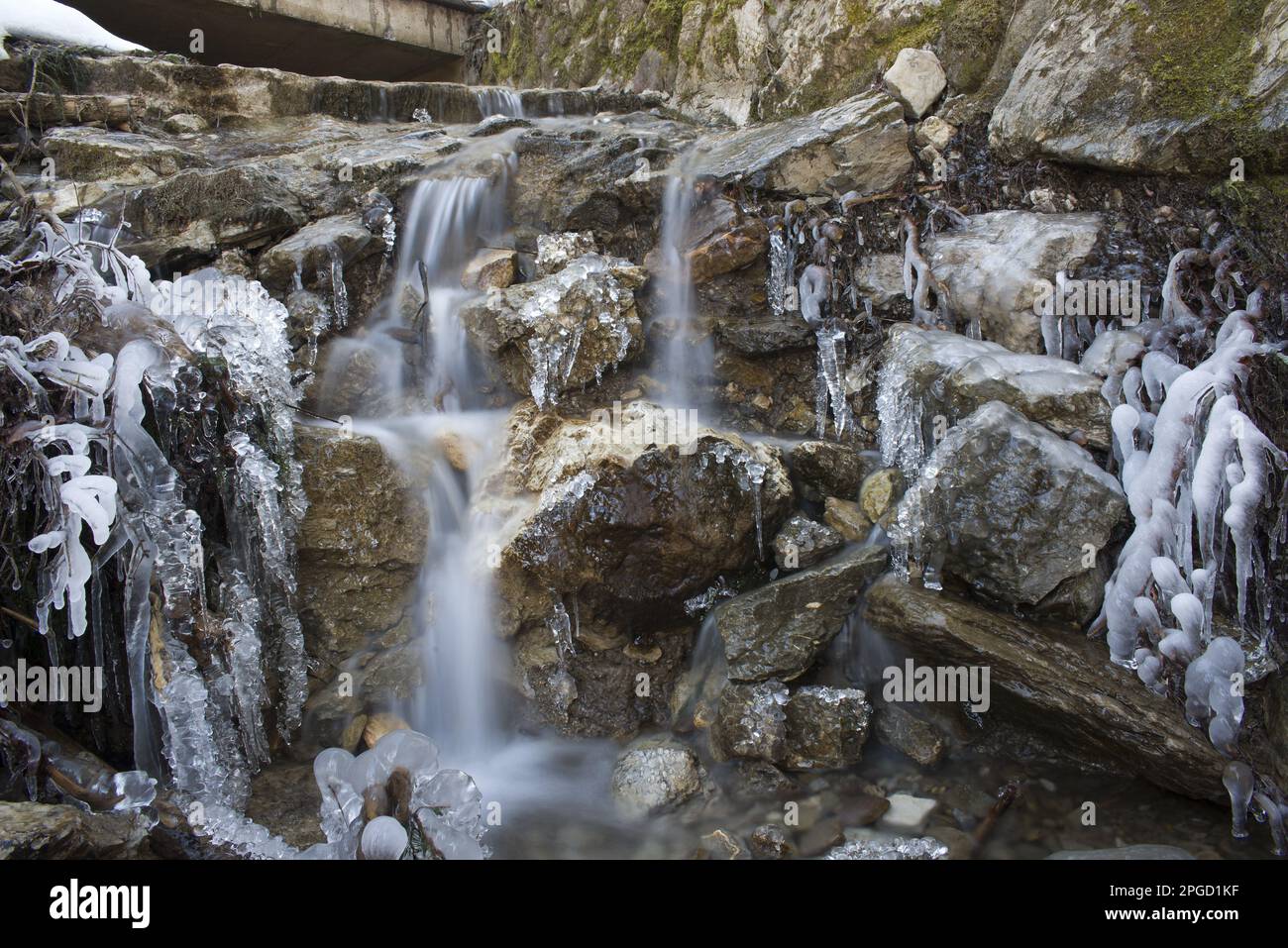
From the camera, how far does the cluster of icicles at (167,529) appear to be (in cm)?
354

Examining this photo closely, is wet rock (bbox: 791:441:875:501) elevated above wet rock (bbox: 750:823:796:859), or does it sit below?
above

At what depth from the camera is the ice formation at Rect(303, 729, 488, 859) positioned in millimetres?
2967

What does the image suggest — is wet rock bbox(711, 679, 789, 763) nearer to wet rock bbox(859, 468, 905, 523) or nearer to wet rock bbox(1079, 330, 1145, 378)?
wet rock bbox(859, 468, 905, 523)

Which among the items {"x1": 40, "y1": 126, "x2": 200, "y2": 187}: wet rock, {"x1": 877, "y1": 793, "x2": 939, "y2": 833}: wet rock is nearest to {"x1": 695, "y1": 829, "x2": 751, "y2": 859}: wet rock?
{"x1": 877, "y1": 793, "x2": 939, "y2": 833}: wet rock

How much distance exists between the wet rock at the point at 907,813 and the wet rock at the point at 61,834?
3.07m

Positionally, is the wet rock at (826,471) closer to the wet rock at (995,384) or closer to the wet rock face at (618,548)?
the wet rock face at (618,548)

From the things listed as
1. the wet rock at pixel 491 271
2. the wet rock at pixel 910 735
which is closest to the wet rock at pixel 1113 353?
the wet rock at pixel 910 735

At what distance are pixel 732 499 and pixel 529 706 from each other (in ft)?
5.40

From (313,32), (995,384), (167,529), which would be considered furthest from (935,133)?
(313,32)

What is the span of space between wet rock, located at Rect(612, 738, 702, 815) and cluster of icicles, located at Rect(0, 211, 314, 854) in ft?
5.40

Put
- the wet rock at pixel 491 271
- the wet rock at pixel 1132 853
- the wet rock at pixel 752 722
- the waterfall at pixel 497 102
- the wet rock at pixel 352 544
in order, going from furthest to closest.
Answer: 1. the waterfall at pixel 497 102
2. the wet rock at pixel 491 271
3. the wet rock at pixel 352 544
4. the wet rock at pixel 752 722
5. the wet rock at pixel 1132 853

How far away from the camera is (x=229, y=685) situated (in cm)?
388

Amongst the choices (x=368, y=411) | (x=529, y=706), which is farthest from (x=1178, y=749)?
(x=368, y=411)

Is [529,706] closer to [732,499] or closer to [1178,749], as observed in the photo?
[732,499]
